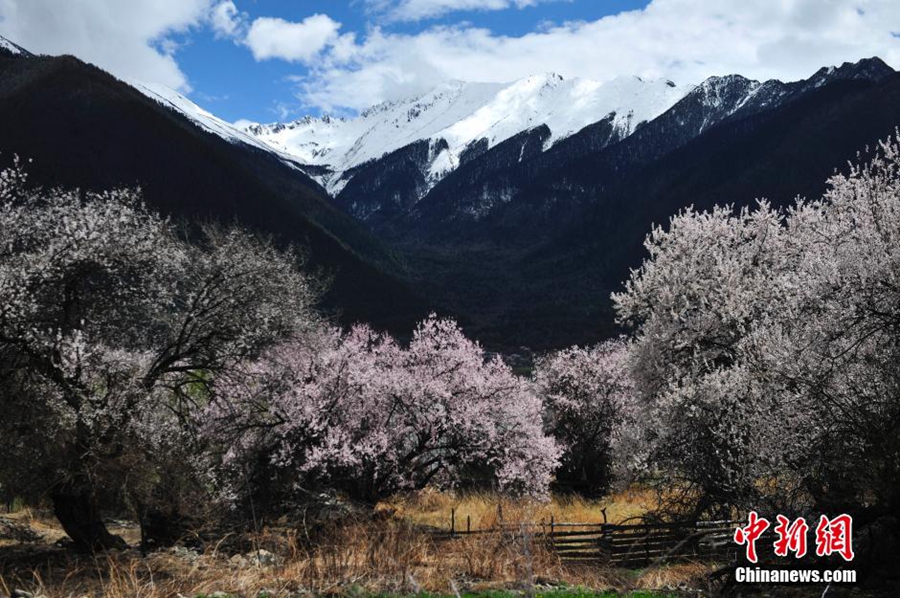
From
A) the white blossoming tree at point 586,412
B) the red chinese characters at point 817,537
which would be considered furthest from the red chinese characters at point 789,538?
the white blossoming tree at point 586,412

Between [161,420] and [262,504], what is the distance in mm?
5089

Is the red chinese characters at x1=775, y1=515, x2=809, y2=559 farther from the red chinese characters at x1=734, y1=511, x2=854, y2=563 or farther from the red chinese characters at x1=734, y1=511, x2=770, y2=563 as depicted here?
the red chinese characters at x1=734, y1=511, x2=770, y2=563

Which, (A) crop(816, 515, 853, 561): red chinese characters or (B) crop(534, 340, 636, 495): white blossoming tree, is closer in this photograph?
Result: (A) crop(816, 515, 853, 561): red chinese characters

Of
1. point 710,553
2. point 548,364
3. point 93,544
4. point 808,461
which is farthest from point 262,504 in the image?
point 548,364

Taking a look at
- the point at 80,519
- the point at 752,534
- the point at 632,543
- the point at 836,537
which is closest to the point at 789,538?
the point at 752,534

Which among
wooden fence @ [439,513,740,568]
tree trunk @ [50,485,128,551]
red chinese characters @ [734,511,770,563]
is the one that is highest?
red chinese characters @ [734,511,770,563]

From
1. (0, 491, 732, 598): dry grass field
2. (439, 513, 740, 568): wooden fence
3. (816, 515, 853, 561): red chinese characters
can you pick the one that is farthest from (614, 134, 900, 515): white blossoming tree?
(0, 491, 732, 598): dry grass field

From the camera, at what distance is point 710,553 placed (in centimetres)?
1580

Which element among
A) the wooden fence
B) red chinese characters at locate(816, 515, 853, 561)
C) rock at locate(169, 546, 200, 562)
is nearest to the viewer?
red chinese characters at locate(816, 515, 853, 561)

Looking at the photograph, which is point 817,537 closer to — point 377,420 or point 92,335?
point 377,420

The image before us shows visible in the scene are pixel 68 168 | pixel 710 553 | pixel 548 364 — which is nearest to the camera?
pixel 710 553

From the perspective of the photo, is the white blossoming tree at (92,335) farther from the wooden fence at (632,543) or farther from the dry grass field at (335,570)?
the wooden fence at (632,543)

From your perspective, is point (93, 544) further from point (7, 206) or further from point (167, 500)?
point (7, 206)

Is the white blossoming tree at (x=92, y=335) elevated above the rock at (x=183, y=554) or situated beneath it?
elevated above
